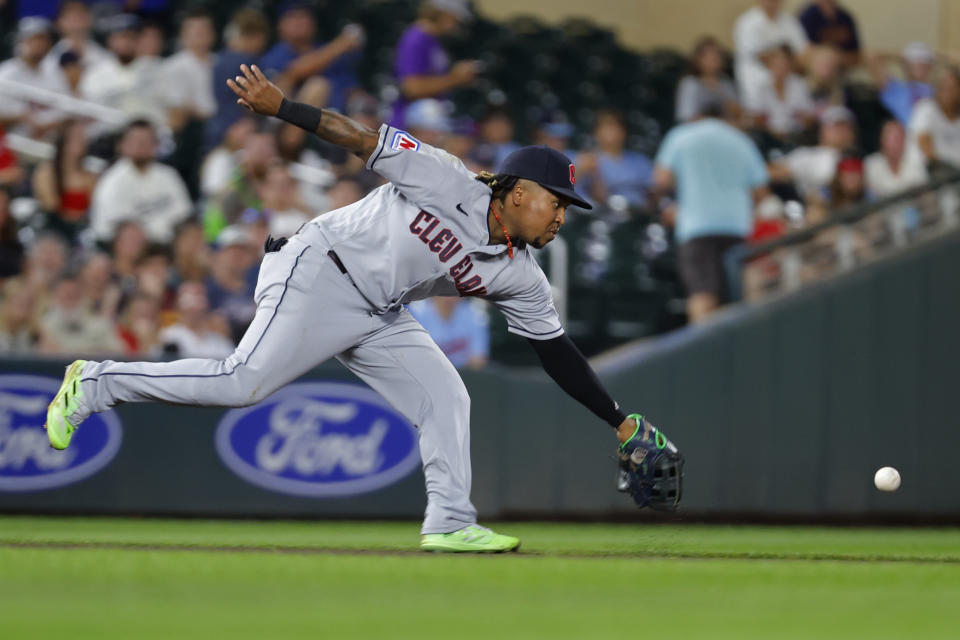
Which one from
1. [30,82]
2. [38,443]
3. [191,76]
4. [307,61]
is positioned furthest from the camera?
[307,61]

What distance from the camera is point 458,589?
4.18 m

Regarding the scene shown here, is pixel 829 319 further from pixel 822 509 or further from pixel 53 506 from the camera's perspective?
pixel 53 506

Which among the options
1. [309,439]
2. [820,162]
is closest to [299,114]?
[309,439]

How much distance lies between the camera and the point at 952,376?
29.5ft

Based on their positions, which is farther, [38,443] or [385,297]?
[38,443]

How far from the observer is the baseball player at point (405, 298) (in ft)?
16.8

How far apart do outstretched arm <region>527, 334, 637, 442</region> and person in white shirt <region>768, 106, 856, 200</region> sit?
5.68 metres

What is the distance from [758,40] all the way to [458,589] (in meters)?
9.12

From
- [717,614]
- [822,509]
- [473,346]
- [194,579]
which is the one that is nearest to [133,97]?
[473,346]

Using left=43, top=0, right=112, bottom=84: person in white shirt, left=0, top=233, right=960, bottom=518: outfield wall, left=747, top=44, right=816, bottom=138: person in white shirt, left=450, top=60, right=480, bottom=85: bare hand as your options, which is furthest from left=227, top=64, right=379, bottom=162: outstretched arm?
left=747, top=44, right=816, bottom=138: person in white shirt

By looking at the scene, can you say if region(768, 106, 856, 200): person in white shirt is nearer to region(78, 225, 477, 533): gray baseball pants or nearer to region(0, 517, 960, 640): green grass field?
region(0, 517, 960, 640): green grass field

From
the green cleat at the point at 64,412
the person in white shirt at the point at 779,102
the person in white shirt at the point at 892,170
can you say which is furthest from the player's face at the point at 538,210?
the person in white shirt at the point at 779,102

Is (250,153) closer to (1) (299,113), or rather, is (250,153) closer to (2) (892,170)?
(1) (299,113)

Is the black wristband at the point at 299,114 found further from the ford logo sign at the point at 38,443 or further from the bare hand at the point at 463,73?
the bare hand at the point at 463,73
